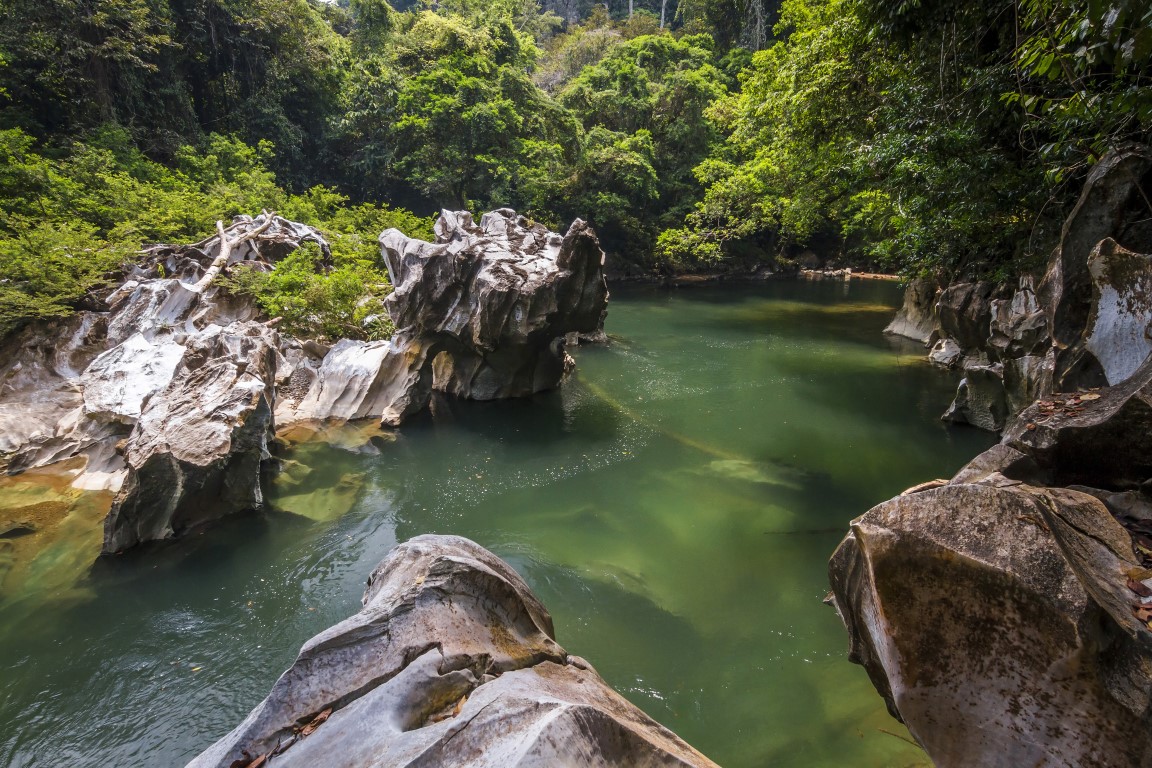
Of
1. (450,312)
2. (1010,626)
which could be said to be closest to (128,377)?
(450,312)

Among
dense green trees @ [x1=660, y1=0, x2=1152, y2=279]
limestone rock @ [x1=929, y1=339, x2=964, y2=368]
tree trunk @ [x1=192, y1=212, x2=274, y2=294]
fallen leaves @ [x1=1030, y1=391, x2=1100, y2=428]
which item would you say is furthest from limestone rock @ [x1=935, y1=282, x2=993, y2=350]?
tree trunk @ [x1=192, y1=212, x2=274, y2=294]

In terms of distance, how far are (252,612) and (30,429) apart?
6.64 meters

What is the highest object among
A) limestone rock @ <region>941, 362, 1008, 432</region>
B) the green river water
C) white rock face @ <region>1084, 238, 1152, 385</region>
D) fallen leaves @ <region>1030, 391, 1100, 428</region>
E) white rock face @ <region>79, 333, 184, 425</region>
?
white rock face @ <region>1084, 238, 1152, 385</region>

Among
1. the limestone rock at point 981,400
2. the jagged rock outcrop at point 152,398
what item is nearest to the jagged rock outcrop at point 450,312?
the jagged rock outcrop at point 152,398

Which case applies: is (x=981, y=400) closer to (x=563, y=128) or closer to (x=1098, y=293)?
(x=1098, y=293)

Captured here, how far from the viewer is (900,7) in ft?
21.1

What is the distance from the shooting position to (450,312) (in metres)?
11.8

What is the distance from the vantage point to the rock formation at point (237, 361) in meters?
7.50

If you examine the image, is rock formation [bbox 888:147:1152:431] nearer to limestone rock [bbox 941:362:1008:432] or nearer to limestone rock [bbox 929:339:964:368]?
limestone rock [bbox 941:362:1008:432]

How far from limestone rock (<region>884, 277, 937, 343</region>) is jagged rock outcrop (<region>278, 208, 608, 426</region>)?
11335 mm

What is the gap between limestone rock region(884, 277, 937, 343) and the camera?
17375 millimetres

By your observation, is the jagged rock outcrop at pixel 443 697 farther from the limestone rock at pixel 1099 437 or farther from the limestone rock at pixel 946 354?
the limestone rock at pixel 946 354

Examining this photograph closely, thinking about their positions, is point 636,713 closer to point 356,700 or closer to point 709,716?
point 356,700

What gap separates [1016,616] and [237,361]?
999 cm
